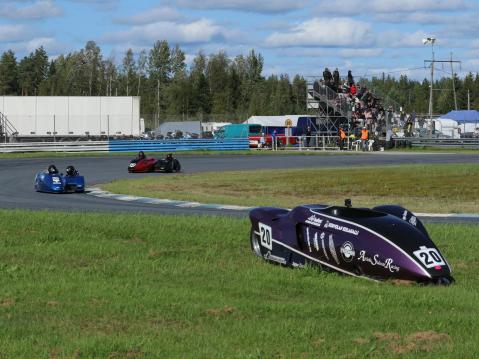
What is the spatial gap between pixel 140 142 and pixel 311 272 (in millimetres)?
49249

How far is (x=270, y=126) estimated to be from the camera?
83188mm

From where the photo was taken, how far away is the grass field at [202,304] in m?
6.91

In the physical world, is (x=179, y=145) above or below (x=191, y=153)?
above

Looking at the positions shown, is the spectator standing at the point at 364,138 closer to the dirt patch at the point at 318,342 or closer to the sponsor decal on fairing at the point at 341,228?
the sponsor decal on fairing at the point at 341,228

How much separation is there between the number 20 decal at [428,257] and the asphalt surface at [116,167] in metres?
10.6

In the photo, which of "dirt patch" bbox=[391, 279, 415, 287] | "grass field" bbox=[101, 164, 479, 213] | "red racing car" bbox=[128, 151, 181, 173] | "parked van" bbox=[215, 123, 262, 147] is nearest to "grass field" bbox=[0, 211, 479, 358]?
"dirt patch" bbox=[391, 279, 415, 287]

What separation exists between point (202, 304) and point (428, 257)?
2.68m

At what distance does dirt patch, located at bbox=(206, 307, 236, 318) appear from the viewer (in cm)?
811

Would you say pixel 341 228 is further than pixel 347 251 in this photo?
Yes

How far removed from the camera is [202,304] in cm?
856

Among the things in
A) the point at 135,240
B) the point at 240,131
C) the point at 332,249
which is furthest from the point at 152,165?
the point at 240,131

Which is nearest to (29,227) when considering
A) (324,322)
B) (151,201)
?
(324,322)

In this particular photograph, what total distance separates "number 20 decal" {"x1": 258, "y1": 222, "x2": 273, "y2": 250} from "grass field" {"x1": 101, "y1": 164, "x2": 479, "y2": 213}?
11.9 meters

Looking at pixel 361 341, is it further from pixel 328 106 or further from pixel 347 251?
pixel 328 106
